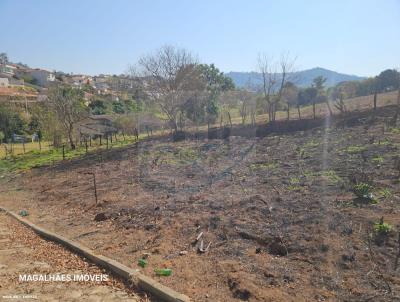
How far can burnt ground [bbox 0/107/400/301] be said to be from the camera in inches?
147

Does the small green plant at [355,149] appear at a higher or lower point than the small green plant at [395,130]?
lower

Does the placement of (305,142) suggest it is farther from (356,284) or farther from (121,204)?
(356,284)

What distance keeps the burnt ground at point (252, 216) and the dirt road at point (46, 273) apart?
1.35ft

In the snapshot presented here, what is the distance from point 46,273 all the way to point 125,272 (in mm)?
1180

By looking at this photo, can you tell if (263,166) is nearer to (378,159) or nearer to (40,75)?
(378,159)

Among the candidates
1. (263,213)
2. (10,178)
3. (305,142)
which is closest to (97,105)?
(10,178)

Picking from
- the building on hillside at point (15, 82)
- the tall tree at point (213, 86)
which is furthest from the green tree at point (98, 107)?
the building on hillside at point (15, 82)

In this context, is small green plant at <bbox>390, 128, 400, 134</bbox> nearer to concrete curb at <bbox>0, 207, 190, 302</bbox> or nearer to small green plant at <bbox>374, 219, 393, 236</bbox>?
small green plant at <bbox>374, 219, 393, 236</bbox>

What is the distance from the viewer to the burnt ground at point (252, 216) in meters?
3.74

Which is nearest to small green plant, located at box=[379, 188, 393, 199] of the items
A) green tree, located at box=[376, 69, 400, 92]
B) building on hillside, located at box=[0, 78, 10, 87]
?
green tree, located at box=[376, 69, 400, 92]

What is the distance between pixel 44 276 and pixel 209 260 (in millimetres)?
2186

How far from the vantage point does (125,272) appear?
4.40 meters

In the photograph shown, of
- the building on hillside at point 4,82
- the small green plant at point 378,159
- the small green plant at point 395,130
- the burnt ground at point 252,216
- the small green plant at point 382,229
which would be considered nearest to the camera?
the burnt ground at point 252,216

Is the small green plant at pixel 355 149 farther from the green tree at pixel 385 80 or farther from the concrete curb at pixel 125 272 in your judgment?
the green tree at pixel 385 80
